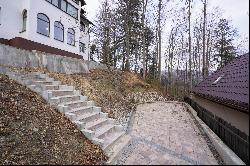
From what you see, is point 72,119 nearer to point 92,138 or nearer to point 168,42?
point 92,138

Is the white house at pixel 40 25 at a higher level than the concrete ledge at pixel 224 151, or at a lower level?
higher

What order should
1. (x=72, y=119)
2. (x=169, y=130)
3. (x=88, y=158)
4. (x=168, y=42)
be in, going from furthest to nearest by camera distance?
(x=168, y=42) < (x=169, y=130) < (x=72, y=119) < (x=88, y=158)

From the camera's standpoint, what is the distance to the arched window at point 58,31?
2539 centimetres

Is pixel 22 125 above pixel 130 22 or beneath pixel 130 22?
beneath

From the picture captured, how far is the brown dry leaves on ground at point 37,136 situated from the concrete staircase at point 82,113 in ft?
1.00

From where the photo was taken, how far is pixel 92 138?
30.3 ft

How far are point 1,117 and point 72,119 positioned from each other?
2576 mm

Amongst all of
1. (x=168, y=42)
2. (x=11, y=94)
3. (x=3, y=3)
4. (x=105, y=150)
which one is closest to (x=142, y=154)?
(x=105, y=150)

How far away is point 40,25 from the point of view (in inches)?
908

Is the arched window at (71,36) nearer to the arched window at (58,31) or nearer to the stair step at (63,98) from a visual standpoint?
the arched window at (58,31)

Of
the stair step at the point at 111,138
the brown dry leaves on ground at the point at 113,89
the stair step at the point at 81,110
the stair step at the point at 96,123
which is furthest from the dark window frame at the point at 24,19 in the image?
the stair step at the point at 111,138

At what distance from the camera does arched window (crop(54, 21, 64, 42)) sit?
25391 millimetres

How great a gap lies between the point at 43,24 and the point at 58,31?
2566 mm

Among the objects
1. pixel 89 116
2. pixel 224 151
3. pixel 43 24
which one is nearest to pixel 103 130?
pixel 89 116
